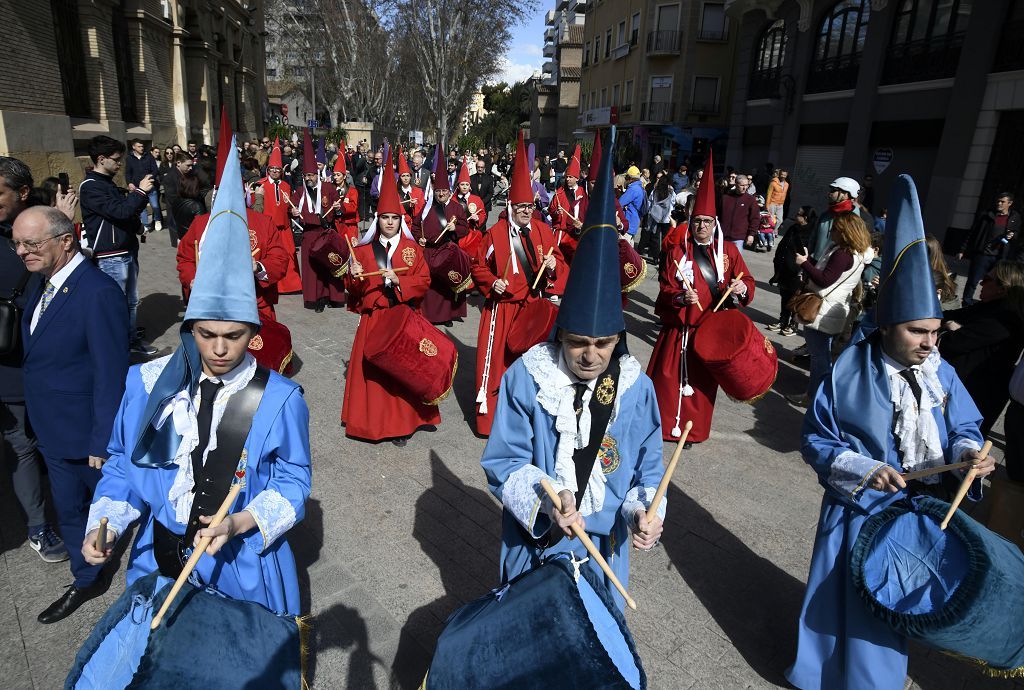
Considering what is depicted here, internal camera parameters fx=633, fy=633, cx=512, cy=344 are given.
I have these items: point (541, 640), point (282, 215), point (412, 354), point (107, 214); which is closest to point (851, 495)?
point (541, 640)

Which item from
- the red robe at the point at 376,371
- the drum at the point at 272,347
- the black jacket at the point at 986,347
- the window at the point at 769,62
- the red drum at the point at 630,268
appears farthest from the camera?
the window at the point at 769,62

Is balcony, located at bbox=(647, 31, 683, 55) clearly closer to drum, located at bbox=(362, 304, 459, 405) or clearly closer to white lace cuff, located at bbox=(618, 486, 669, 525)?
drum, located at bbox=(362, 304, 459, 405)

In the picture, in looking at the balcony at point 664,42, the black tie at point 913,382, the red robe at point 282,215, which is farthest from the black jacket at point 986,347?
the balcony at point 664,42

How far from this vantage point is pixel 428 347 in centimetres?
485

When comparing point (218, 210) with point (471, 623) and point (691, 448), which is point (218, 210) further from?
point (691, 448)

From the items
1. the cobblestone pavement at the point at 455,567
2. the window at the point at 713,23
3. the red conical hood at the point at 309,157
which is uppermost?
the window at the point at 713,23

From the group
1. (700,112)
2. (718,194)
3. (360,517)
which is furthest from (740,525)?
(700,112)

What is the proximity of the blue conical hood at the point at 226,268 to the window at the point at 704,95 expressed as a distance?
1407 inches

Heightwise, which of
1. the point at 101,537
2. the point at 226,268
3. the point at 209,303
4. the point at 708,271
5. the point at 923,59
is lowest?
the point at 101,537

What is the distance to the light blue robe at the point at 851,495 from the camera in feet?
8.41

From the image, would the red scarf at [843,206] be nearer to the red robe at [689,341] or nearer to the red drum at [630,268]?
the red robe at [689,341]

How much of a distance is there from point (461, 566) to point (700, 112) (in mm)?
34805

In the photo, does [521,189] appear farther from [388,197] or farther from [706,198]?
[706,198]

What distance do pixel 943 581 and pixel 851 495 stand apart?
412 mm
